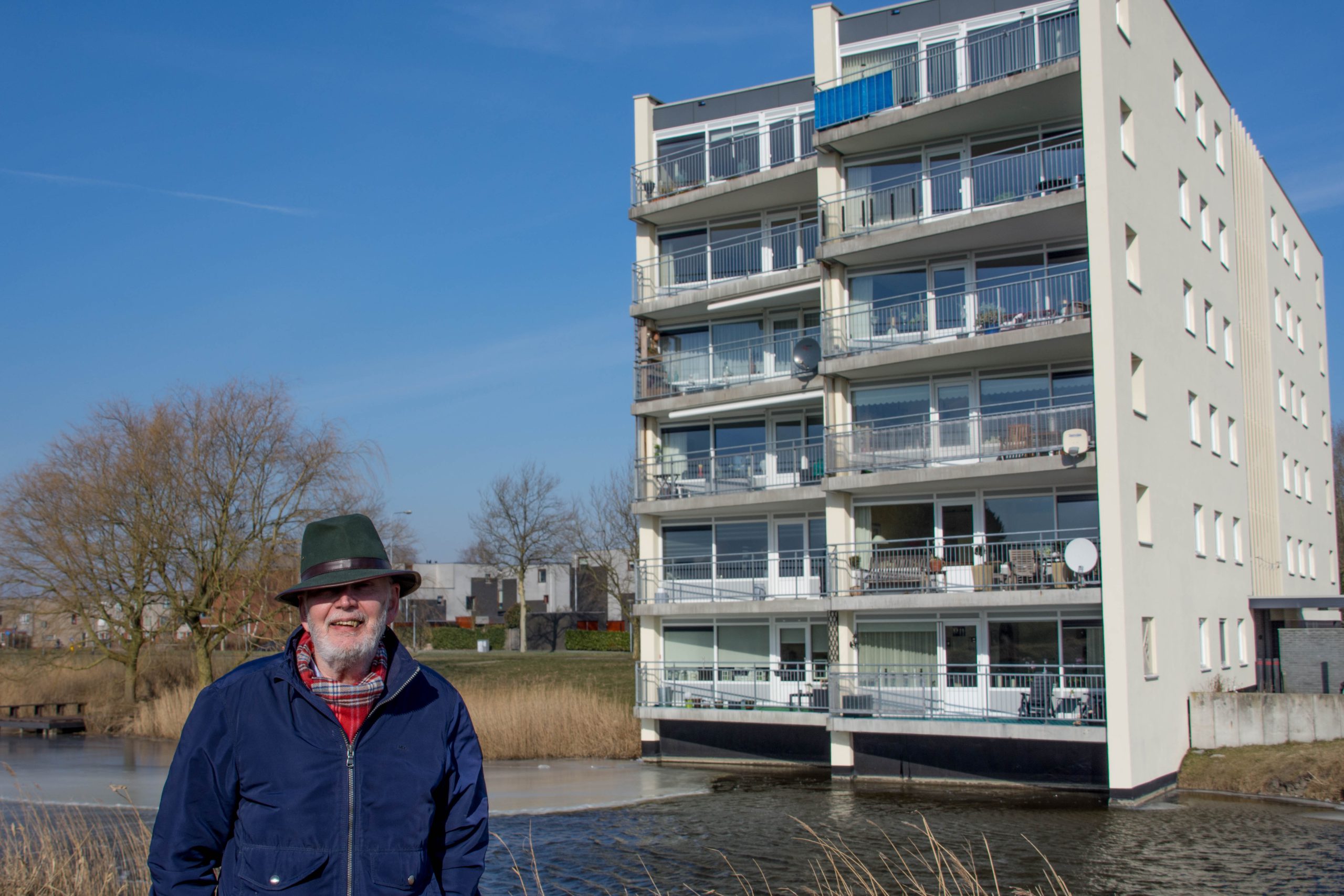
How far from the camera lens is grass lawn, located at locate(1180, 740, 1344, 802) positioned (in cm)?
2166

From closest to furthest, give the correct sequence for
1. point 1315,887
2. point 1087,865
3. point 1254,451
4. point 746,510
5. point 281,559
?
1. point 1315,887
2. point 1087,865
3. point 746,510
4. point 1254,451
5. point 281,559

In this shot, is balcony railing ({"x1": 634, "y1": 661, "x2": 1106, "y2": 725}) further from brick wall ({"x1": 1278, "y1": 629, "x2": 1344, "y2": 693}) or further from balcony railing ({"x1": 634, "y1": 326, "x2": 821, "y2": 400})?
brick wall ({"x1": 1278, "y1": 629, "x2": 1344, "y2": 693})

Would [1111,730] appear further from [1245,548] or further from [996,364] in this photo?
[1245,548]

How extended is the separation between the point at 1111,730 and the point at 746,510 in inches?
402

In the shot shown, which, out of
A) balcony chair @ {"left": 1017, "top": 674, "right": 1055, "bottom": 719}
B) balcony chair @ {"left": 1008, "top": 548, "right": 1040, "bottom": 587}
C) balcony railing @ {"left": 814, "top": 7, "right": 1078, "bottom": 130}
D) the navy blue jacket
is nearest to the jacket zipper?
the navy blue jacket

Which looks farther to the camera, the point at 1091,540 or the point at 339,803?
the point at 1091,540

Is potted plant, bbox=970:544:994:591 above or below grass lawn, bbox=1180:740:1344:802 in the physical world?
above

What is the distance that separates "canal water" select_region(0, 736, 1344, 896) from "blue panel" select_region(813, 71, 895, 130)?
14.1 m

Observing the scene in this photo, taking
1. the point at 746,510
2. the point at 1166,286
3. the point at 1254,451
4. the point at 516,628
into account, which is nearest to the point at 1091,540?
the point at 1166,286

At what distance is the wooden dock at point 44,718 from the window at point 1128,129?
32694 mm

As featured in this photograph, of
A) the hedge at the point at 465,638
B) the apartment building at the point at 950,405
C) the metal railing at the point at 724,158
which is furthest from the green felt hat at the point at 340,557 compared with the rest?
the hedge at the point at 465,638

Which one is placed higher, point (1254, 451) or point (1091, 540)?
point (1254, 451)

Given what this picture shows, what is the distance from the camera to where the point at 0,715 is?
3822cm

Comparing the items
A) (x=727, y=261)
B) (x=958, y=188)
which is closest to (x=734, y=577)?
(x=727, y=261)
